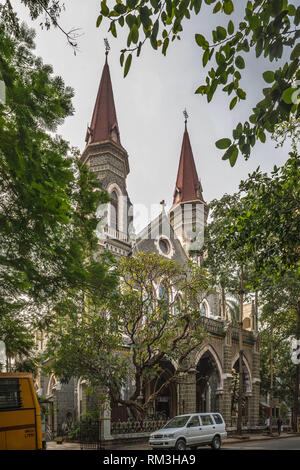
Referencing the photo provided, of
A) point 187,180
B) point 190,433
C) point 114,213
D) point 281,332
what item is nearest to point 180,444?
point 190,433

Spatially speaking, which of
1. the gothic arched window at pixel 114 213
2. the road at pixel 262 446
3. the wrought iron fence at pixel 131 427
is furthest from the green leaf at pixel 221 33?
the gothic arched window at pixel 114 213

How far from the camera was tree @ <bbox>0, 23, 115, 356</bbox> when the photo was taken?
7059mm

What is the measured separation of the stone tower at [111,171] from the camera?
85.1 feet

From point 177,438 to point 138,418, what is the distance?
4008 millimetres

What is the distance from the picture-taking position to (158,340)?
1795 cm

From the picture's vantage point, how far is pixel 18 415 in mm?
9438

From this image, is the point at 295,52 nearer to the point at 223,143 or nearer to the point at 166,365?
the point at 223,143

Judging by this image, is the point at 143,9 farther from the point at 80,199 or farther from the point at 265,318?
the point at 265,318

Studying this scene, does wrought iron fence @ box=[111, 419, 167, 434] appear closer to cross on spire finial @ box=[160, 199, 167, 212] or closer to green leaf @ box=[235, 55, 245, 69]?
cross on spire finial @ box=[160, 199, 167, 212]

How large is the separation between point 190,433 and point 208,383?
13566 millimetres

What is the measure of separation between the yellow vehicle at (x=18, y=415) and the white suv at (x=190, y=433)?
648 cm

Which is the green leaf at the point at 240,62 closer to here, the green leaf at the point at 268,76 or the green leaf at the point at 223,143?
the green leaf at the point at 268,76

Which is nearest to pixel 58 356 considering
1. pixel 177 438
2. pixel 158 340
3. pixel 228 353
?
pixel 158 340

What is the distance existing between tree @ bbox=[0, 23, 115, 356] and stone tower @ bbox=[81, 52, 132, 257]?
13.1 metres
